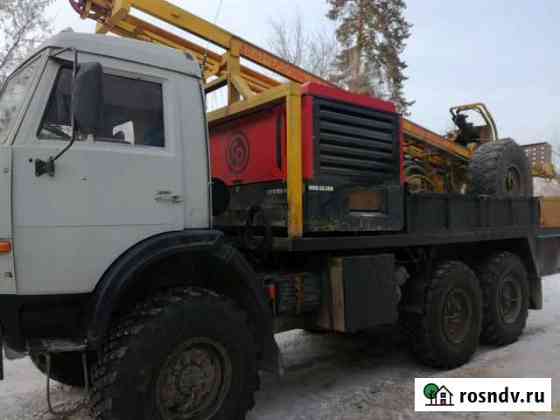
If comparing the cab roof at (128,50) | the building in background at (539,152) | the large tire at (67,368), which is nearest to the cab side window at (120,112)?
the cab roof at (128,50)

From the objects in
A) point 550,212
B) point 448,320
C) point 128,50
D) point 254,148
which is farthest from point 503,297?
point 128,50

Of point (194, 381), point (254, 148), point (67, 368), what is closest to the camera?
point (194, 381)

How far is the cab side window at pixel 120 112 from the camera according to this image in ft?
9.50

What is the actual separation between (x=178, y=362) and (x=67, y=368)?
1561 millimetres

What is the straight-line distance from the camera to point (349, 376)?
16.2 ft

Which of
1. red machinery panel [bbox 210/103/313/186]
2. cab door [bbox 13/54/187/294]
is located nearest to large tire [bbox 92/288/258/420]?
cab door [bbox 13/54/187/294]

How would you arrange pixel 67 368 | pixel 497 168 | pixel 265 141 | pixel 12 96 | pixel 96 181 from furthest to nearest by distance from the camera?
pixel 497 168 < pixel 265 141 < pixel 67 368 < pixel 12 96 < pixel 96 181

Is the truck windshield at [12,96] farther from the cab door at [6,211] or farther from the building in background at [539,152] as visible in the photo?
the building in background at [539,152]

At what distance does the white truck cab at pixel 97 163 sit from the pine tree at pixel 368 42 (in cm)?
1840

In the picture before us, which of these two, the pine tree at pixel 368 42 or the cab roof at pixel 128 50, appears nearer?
the cab roof at pixel 128 50

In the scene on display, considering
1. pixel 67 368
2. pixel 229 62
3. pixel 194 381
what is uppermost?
pixel 229 62

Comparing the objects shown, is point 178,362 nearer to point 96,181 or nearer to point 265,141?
point 96,181

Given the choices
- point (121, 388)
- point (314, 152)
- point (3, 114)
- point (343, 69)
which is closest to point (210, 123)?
point (314, 152)

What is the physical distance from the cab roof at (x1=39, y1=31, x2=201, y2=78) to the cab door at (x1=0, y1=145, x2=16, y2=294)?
77 cm
